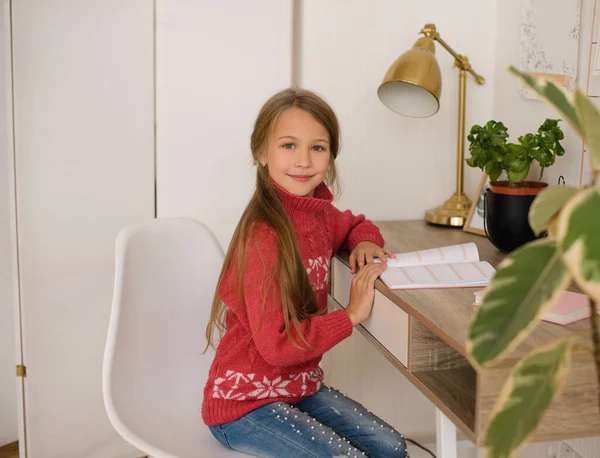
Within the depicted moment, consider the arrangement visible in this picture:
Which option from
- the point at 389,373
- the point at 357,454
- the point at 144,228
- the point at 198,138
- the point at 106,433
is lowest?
the point at 106,433

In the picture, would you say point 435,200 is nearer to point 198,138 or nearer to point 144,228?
point 198,138

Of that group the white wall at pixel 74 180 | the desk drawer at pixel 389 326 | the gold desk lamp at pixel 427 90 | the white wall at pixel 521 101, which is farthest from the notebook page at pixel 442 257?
the white wall at pixel 74 180

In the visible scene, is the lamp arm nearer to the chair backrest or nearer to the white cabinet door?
the chair backrest

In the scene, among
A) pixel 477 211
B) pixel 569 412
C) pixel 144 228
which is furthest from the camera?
pixel 477 211

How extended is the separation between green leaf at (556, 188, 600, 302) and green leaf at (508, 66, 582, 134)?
3.1 inches

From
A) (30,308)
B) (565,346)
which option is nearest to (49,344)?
(30,308)

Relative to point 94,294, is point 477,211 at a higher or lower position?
higher

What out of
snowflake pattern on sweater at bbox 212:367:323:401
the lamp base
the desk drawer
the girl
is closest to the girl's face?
the girl

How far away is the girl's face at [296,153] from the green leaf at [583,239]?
0.95 meters

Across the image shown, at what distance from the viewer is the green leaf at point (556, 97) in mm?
523

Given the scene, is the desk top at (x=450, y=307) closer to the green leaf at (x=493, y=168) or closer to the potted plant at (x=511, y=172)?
the potted plant at (x=511, y=172)

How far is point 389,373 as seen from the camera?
2145mm

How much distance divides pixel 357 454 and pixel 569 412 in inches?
16.0

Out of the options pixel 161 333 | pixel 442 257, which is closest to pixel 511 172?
pixel 442 257
